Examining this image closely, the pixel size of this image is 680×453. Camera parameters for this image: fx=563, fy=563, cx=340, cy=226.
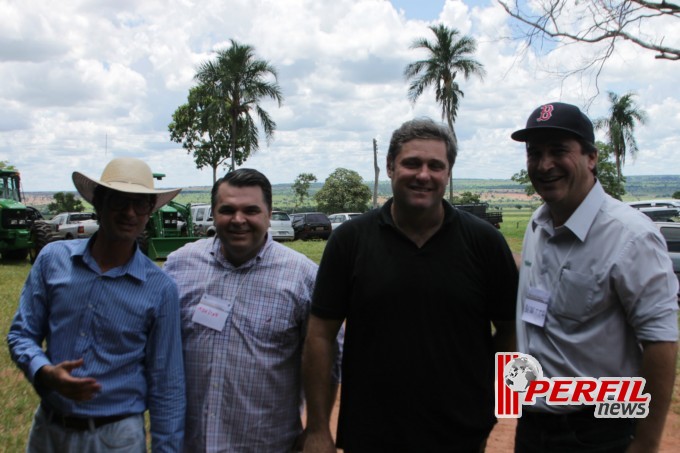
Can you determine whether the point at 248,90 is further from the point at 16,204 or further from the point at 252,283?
the point at 252,283

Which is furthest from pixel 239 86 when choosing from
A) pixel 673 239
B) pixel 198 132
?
pixel 673 239

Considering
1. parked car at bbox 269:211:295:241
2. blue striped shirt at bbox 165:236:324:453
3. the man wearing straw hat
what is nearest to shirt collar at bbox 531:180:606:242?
blue striped shirt at bbox 165:236:324:453

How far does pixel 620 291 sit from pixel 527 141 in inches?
28.4

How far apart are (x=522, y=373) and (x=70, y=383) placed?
170cm

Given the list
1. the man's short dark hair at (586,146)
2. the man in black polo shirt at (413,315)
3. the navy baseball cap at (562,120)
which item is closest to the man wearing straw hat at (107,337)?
the man in black polo shirt at (413,315)

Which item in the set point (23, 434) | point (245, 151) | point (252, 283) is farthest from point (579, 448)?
point (245, 151)

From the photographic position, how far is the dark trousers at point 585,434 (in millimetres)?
2139

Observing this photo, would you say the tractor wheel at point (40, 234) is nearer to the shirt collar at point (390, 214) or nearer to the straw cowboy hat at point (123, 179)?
the straw cowboy hat at point (123, 179)

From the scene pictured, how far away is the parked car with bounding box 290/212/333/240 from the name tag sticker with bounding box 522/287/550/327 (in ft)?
82.3

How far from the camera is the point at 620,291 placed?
6.73ft

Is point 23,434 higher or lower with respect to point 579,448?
lower

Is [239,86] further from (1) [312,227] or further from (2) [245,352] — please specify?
(2) [245,352]

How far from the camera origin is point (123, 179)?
2.34 m

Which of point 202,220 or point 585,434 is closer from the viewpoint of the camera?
point 585,434
